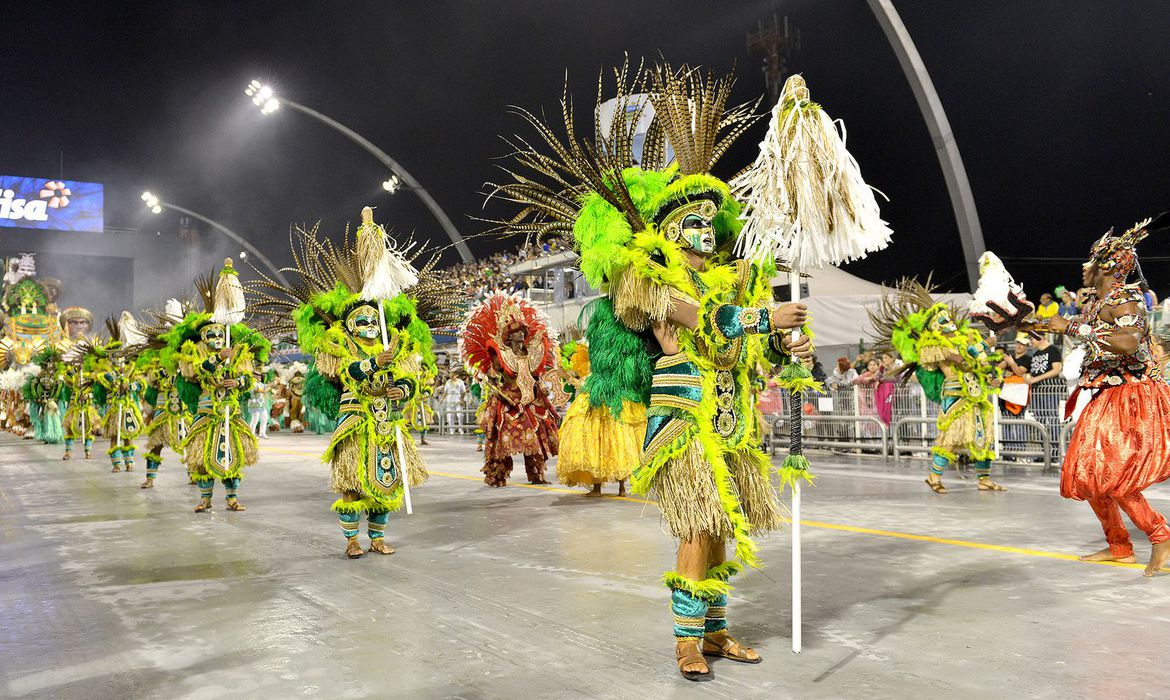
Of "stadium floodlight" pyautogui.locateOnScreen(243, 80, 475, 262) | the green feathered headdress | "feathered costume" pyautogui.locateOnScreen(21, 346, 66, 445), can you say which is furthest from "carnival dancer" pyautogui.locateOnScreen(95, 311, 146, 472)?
"stadium floodlight" pyautogui.locateOnScreen(243, 80, 475, 262)

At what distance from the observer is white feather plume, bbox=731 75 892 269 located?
3.98 meters

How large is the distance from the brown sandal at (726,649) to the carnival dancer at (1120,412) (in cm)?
295

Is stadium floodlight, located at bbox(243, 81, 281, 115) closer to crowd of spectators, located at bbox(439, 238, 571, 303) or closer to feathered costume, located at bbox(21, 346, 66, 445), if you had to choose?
crowd of spectators, located at bbox(439, 238, 571, 303)

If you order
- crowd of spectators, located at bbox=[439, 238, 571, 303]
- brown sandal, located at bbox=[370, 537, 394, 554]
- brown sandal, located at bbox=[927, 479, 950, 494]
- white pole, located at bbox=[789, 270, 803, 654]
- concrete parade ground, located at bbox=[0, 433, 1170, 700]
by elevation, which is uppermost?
crowd of spectators, located at bbox=[439, 238, 571, 303]

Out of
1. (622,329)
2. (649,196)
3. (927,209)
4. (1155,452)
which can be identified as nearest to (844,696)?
(622,329)

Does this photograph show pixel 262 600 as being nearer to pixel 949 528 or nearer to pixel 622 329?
pixel 622 329

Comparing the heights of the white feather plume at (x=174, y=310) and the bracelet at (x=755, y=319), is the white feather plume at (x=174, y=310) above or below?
above

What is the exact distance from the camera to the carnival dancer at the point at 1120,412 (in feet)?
18.6

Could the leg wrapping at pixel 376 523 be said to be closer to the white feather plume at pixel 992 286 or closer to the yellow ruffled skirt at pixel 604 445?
the yellow ruffled skirt at pixel 604 445

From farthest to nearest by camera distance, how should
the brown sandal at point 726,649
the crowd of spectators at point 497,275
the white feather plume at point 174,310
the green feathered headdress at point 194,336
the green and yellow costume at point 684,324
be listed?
the crowd of spectators at point 497,275, the white feather plume at point 174,310, the green feathered headdress at point 194,336, the brown sandal at point 726,649, the green and yellow costume at point 684,324

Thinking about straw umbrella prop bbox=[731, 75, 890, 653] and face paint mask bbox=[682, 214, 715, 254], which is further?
face paint mask bbox=[682, 214, 715, 254]

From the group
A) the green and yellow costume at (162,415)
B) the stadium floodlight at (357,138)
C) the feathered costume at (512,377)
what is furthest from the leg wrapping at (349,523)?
the stadium floodlight at (357,138)

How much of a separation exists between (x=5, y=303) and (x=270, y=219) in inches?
483

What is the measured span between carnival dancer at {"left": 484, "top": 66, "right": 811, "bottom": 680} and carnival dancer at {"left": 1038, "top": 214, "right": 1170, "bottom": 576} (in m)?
2.80
